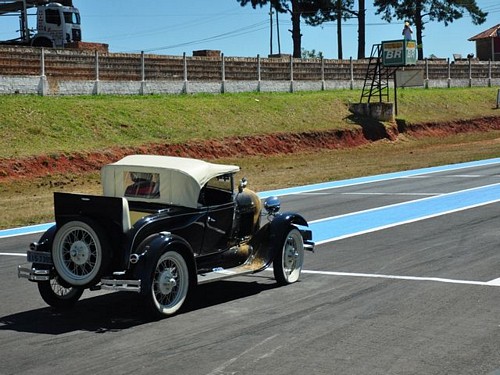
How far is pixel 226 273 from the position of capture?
1034 cm

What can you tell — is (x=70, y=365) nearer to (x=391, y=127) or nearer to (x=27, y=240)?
(x=27, y=240)

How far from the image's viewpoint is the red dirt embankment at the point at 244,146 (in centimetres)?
2788

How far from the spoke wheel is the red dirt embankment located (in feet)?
55.9

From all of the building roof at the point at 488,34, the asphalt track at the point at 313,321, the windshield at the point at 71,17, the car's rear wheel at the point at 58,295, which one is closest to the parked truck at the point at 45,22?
the windshield at the point at 71,17

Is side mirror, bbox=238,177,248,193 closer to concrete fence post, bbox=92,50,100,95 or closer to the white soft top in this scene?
the white soft top

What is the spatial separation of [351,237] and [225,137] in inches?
836

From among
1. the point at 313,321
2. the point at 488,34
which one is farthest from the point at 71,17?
the point at 488,34

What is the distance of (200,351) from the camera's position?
8016mm

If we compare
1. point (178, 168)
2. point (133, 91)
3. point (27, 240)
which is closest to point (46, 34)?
point (133, 91)

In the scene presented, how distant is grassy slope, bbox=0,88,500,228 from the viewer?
26625 millimetres

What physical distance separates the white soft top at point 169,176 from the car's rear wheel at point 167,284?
2.97ft

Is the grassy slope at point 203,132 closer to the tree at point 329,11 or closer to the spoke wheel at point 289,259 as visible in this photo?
the spoke wheel at point 289,259

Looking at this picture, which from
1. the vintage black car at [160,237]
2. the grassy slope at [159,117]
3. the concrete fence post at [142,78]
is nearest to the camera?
the vintage black car at [160,237]

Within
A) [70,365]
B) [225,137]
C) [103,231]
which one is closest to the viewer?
[70,365]
